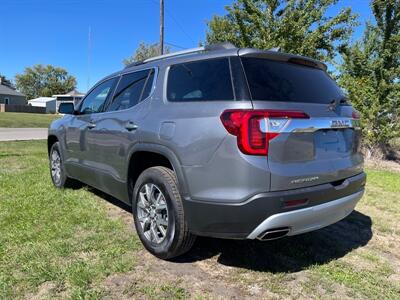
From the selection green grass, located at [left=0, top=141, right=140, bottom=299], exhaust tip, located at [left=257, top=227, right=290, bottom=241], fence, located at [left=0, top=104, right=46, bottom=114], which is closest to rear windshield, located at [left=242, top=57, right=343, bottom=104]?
exhaust tip, located at [left=257, top=227, right=290, bottom=241]

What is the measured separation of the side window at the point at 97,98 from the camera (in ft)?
16.8

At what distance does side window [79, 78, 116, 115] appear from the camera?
201 inches

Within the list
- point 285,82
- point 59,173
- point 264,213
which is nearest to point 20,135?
point 59,173

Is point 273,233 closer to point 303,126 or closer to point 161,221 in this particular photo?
point 303,126

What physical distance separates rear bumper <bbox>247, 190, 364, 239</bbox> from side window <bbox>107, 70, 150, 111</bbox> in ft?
6.46

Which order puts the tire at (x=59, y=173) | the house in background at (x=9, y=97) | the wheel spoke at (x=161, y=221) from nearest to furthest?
the wheel spoke at (x=161, y=221)
the tire at (x=59, y=173)
the house in background at (x=9, y=97)

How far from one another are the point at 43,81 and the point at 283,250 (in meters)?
109

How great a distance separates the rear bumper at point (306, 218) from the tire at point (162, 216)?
65cm

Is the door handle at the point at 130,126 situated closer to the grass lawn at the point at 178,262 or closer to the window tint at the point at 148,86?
the window tint at the point at 148,86

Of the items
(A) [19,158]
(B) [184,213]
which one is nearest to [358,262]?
(B) [184,213]

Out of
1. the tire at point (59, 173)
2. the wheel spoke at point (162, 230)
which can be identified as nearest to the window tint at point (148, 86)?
the wheel spoke at point (162, 230)

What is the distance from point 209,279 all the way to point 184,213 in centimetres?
61

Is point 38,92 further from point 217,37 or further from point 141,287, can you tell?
point 141,287

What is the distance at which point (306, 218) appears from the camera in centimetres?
320
